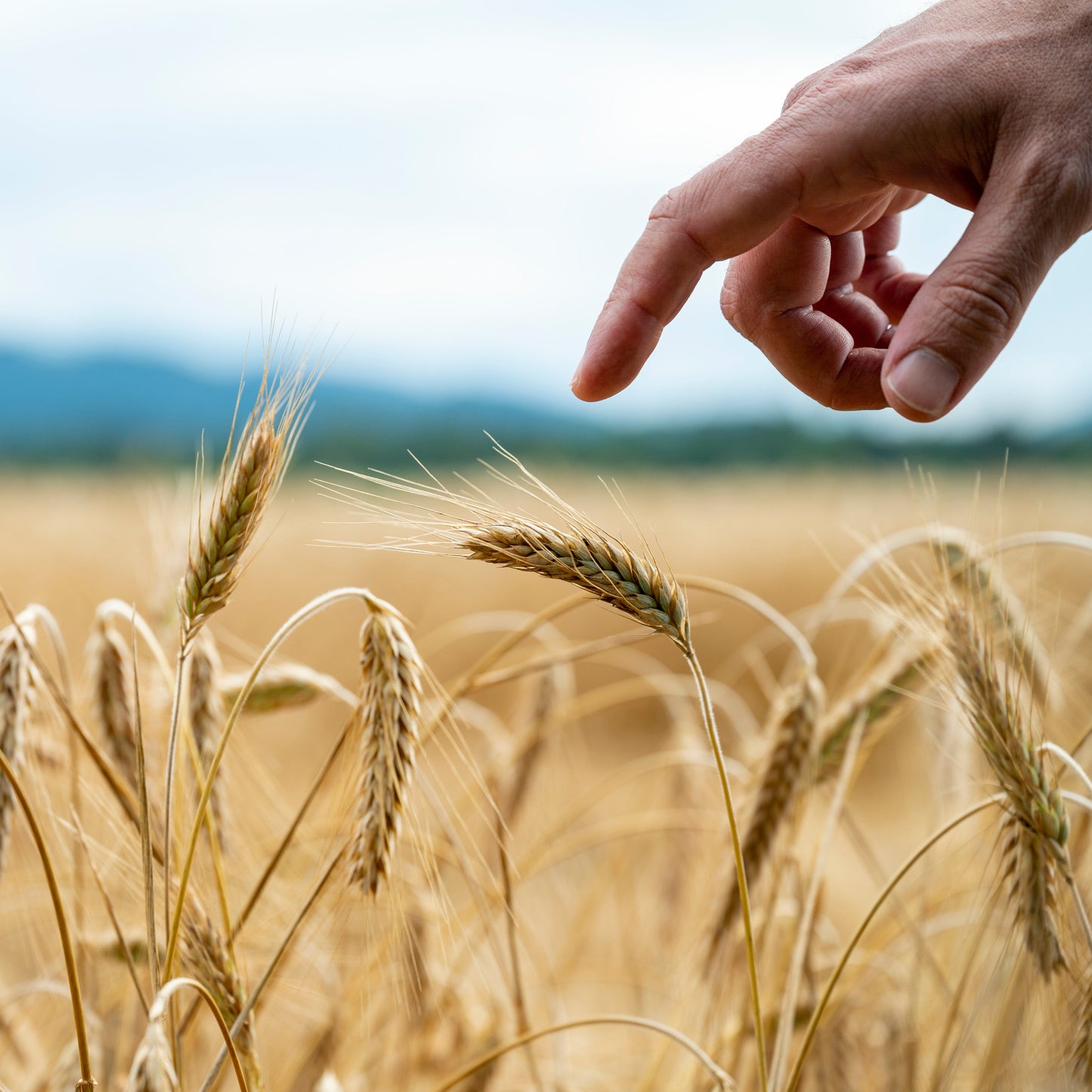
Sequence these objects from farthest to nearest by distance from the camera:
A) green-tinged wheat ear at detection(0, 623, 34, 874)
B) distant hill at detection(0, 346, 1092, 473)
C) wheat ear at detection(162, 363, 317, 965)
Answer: distant hill at detection(0, 346, 1092, 473)
green-tinged wheat ear at detection(0, 623, 34, 874)
wheat ear at detection(162, 363, 317, 965)

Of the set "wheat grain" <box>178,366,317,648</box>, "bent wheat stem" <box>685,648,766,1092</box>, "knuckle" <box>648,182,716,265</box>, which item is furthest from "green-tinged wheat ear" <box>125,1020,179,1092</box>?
"knuckle" <box>648,182,716,265</box>

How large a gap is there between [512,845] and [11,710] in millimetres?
1007

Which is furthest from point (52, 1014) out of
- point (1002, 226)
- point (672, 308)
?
point (1002, 226)

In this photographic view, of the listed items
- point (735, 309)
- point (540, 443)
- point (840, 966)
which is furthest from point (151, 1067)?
point (540, 443)

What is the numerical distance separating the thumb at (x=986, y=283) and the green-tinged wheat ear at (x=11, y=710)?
823mm

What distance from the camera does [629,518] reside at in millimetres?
759

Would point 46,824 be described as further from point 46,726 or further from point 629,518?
point 629,518

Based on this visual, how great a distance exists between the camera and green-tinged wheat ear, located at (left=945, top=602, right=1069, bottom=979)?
33.2 inches

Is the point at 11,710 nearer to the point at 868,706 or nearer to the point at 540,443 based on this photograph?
the point at 868,706

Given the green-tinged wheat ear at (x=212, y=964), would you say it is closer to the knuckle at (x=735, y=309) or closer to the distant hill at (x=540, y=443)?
the knuckle at (x=735, y=309)

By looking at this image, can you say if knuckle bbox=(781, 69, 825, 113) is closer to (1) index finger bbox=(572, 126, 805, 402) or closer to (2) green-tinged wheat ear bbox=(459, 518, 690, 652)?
(1) index finger bbox=(572, 126, 805, 402)

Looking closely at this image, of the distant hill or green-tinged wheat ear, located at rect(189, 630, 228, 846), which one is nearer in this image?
green-tinged wheat ear, located at rect(189, 630, 228, 846)

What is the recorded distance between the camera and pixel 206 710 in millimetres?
1016

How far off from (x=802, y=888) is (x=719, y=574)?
484 cm
